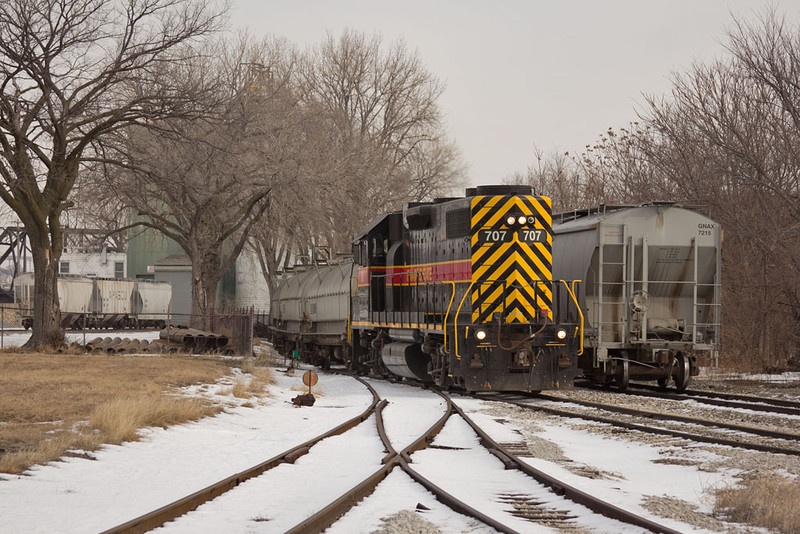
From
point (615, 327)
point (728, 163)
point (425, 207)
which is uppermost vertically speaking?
point (728, 163)

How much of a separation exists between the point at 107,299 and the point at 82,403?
147 feet

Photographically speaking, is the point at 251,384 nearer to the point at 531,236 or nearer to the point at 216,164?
the point at 531,236

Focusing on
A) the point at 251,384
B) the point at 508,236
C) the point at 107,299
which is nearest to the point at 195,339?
the point at 251,384

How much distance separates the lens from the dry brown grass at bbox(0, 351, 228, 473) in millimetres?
10750

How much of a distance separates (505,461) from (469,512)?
287cm

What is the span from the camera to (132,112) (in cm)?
2842

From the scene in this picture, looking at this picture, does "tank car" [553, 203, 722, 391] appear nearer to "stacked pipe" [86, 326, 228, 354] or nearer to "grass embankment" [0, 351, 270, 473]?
"grass embankment" [0, 351, 270, 473]

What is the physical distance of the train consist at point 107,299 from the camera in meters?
54.0

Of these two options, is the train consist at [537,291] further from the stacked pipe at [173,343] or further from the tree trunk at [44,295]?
the stacked pipe at [173,343]

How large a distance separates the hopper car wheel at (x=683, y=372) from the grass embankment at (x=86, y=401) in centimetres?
861

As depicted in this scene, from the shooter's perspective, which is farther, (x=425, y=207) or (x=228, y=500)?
(x=425, y=207)

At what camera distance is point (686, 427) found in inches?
539

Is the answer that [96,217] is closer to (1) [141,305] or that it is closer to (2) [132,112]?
(2) [132,112]

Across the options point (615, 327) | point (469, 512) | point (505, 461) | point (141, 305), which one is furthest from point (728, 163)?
point (141, 305)
